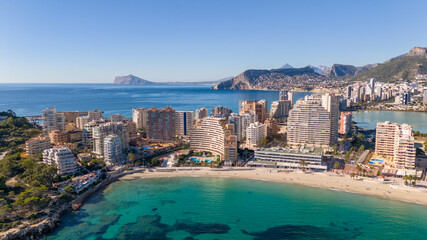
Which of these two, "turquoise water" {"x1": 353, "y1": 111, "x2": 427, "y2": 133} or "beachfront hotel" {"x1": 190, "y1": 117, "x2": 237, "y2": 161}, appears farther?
"turquoise water" {"x1": 353, "y1": 111, "x2": 427, "y2": 133}

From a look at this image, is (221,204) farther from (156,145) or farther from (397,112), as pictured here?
(397,112)

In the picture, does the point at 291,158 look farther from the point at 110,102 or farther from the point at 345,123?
the point at 110,102

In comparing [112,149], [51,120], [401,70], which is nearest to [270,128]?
[112,149]

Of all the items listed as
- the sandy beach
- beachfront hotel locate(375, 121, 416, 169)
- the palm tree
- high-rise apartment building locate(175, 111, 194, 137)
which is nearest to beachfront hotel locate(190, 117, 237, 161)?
the sandy beach

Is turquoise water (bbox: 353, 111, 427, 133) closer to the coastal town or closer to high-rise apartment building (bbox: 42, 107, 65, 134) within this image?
the coastal town

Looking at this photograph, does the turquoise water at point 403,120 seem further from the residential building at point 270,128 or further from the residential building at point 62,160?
the residential building at point 62,160

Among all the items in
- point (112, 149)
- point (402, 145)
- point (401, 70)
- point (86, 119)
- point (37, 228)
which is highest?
point (401, 70)

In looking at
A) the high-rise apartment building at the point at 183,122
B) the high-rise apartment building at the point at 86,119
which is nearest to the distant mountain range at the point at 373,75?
the high-rise apartment building at the point at 183,122
